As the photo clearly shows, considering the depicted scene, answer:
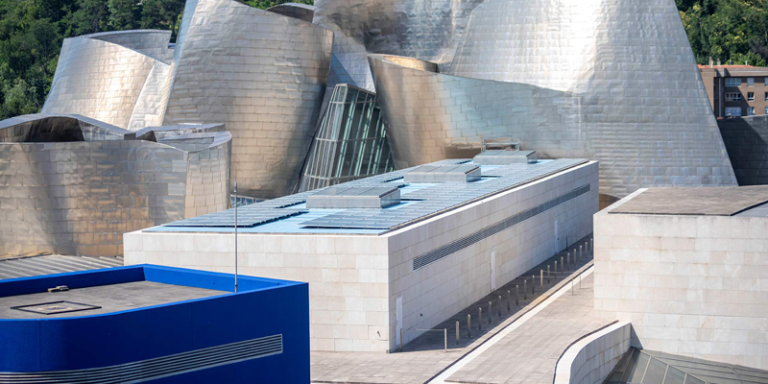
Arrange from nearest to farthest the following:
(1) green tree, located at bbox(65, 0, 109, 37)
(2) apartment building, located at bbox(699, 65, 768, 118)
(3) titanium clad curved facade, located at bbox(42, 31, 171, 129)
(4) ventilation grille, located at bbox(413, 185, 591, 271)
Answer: (4) ventilation grille, located at bbox(413, 185, 591, 271) → (3) titanium clad curved facade, located at bbox(42, 31, 171, 129) → (2) apartment building, located at bbox(699, 65, 768, 118) → (1) green tree, located at bbox(65, 0, 109, 37)

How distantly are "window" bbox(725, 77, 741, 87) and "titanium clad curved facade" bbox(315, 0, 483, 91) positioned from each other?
34.5m

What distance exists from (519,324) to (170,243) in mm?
8759

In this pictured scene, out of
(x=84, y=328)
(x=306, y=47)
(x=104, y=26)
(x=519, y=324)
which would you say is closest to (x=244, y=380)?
(x=84, y=328)

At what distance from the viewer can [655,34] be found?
135 ft

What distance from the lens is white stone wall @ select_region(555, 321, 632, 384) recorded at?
66.0 feet

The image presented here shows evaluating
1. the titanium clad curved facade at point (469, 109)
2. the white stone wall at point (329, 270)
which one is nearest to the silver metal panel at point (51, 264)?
the white stone wall at point (329, 270)

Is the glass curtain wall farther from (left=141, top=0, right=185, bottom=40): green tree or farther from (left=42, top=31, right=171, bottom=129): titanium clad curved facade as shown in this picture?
(left=141, top=0, right=185, bottom=40): green tree

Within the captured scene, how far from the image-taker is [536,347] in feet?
71.8

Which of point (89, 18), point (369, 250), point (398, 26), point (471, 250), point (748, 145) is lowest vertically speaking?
point (471, 250)

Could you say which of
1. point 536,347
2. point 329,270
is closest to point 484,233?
point 536,347

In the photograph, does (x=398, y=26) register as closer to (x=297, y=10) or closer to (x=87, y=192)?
(x=297, y=10)

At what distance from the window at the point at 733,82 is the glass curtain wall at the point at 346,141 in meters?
38.1

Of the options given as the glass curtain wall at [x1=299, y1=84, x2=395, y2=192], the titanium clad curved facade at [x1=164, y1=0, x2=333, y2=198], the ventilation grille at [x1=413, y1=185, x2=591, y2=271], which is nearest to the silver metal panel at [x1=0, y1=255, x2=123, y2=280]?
the ventilation grille at [x1=413, y1=185, x2=591, y2=271]

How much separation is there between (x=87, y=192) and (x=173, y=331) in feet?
54.0
